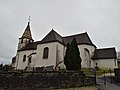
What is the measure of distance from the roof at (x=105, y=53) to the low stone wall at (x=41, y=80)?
18969 millimetres

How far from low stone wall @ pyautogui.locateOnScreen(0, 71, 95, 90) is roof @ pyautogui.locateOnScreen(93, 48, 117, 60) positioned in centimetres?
1897

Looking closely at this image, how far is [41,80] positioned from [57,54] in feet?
50.9

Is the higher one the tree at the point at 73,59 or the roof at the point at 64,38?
the roof at the point at 64,38

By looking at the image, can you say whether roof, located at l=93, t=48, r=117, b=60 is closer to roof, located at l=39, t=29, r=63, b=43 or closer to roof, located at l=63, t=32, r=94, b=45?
roof, located at l=63, t=32, r=94, b=45

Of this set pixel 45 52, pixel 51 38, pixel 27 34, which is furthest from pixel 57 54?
pixel 27 34

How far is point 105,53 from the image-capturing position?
1398 inches

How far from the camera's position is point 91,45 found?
35.8m

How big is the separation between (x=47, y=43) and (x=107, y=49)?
14.5 m

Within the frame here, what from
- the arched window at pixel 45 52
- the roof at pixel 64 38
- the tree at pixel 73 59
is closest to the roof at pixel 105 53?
the roof at pixel 64 38

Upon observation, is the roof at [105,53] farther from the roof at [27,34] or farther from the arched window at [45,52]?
the roof at [27,34]

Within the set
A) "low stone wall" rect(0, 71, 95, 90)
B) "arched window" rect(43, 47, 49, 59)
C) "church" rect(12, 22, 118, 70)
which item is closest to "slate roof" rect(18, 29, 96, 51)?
"church" rect(12, 22, 118, 70)

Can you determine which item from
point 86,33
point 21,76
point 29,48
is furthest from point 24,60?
point 21,76

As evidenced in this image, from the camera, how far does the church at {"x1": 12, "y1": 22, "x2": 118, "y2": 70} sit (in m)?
31.5

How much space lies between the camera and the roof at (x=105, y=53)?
34.1 m
